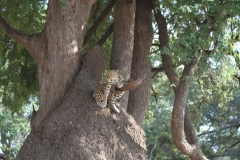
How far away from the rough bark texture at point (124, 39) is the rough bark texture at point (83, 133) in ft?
3.35

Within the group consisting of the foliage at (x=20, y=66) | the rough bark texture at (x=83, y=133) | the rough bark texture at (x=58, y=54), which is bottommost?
the rough bark texture at (x=83, y=133)

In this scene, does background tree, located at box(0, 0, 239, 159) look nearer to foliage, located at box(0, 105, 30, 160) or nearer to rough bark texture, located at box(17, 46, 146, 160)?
rough bark texture, located at box(17, 46, 146, 160)

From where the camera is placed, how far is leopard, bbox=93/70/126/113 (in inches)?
259

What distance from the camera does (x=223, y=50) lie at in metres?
8.50

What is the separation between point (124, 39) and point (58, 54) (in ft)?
4.91

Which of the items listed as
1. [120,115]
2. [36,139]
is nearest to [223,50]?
[120,115]

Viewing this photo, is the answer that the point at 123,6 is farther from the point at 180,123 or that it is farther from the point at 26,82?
the point at 26,82

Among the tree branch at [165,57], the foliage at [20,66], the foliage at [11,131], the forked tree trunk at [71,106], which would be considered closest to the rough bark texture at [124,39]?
the forked tree trunk at [71,106]

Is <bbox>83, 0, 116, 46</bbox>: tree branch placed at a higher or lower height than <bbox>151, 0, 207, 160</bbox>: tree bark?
higher

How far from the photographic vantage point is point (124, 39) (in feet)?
27.8

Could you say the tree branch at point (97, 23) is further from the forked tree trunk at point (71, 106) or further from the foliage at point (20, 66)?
A: the forked tree trunk at point (71, 106)

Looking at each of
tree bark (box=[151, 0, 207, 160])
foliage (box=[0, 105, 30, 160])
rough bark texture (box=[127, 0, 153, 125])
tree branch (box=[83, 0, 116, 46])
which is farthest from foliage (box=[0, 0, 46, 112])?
foliage (box=[0, 105, 30, 160])

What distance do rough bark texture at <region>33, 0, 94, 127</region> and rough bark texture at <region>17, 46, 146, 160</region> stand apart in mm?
268

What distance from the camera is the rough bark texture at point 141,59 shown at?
29.7 ft
